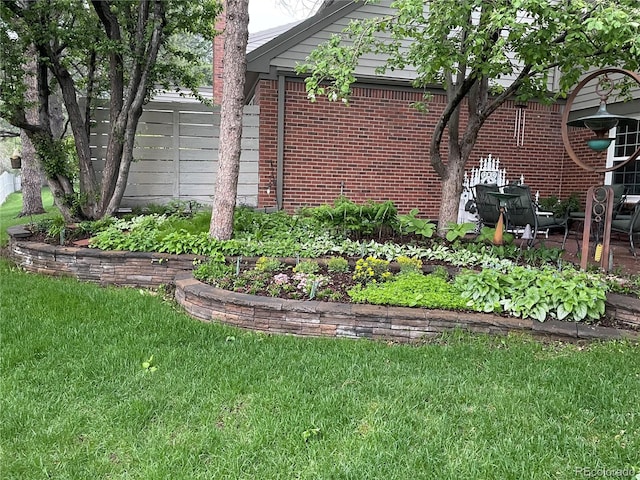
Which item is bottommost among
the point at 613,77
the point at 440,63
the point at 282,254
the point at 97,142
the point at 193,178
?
the point at 282,254

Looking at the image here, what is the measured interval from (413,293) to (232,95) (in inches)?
107

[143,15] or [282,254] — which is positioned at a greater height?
[143,15]

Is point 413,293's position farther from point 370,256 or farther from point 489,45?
point 489,45

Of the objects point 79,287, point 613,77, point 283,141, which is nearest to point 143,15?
point 283,141

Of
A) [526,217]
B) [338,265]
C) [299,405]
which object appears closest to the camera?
[299,405]

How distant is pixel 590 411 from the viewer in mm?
2324

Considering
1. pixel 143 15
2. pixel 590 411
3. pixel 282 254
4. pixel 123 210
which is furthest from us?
pixel 123 210

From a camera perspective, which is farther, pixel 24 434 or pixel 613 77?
pixel 613 77

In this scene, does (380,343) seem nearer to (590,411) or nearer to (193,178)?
(590,411)

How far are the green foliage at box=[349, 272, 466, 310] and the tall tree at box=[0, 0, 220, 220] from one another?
4233 millimetres

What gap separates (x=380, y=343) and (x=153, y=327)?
1689mm

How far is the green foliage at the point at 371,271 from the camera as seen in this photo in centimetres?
414

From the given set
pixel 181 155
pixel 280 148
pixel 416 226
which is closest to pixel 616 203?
pixel 416 226

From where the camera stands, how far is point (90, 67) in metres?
6.87
